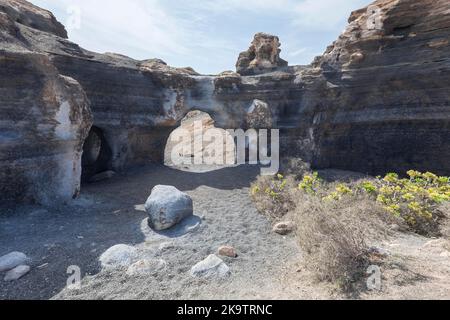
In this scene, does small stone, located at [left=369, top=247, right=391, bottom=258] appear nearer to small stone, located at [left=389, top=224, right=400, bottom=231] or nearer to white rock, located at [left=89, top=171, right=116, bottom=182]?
small stone, located at [left=389, top=224, right=400, bottom=231]

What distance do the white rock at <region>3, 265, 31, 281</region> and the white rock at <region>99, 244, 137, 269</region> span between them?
89cm

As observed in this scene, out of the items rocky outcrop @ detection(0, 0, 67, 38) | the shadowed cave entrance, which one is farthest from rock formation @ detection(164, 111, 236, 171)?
rocky outcrop @ detection(0, 0, 67, 38)

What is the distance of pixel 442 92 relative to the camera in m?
8.55

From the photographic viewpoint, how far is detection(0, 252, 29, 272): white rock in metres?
3.83

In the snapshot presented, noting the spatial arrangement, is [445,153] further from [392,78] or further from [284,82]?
[284,82]

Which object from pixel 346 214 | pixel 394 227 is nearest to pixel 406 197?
pixel 394 227

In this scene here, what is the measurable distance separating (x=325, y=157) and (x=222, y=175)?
422 centimetres

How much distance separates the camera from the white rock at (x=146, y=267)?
3.80 meters

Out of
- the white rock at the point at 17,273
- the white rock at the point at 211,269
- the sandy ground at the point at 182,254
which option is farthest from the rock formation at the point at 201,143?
the white rock at the point at 17,273

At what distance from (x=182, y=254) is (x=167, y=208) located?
1226 mm

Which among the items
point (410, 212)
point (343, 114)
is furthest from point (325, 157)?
point (410, 212)

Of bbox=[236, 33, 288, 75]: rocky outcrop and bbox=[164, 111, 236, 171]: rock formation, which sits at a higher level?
bbox=[236, 33, 288, 75]: rocky outcrop

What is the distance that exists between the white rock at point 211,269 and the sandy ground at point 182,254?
0.37ft

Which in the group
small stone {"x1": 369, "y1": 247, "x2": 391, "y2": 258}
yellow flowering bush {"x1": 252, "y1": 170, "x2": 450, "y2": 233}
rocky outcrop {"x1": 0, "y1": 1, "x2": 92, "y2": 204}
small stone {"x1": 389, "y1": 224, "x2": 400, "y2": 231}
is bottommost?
small stone {"x1": 389, "y1": 224, "x2": 400, "y2": 231}
